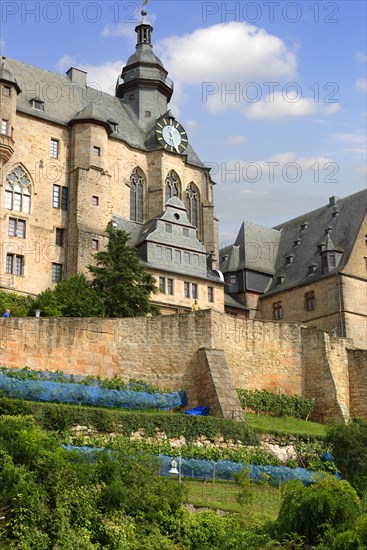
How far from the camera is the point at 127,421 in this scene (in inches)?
1261

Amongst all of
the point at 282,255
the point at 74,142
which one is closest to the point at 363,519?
the point at 74,142

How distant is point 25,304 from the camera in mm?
47312

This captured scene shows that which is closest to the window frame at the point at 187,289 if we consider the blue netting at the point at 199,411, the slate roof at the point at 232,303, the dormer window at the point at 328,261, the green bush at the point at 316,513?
the slate roof at the point at 232,303

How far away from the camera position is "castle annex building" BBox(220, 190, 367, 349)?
5828 centimetres

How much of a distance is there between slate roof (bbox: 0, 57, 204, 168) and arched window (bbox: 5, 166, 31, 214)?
4348 millimetres

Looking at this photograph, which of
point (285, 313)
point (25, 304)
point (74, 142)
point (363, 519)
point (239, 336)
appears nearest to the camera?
point (363, 519)

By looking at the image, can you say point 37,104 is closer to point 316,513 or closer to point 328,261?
point 328,261

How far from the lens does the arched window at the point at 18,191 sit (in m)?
52.4

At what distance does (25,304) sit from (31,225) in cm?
716

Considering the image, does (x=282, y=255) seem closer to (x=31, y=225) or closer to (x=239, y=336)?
(x=31, y=225)

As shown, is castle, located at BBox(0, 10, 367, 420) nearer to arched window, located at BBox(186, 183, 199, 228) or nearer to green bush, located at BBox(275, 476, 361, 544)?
arched window, located at BBox(186, 183, 199, 228)

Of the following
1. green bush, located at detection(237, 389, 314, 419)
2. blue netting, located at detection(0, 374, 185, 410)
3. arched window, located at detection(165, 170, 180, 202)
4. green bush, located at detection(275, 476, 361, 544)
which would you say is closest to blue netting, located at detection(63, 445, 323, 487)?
blue netting, located at detection(0, 374, 185, 410)

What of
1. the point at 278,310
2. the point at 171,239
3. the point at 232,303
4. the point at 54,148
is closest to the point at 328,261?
the point at 278,310

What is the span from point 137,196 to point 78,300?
18944 millimetres
